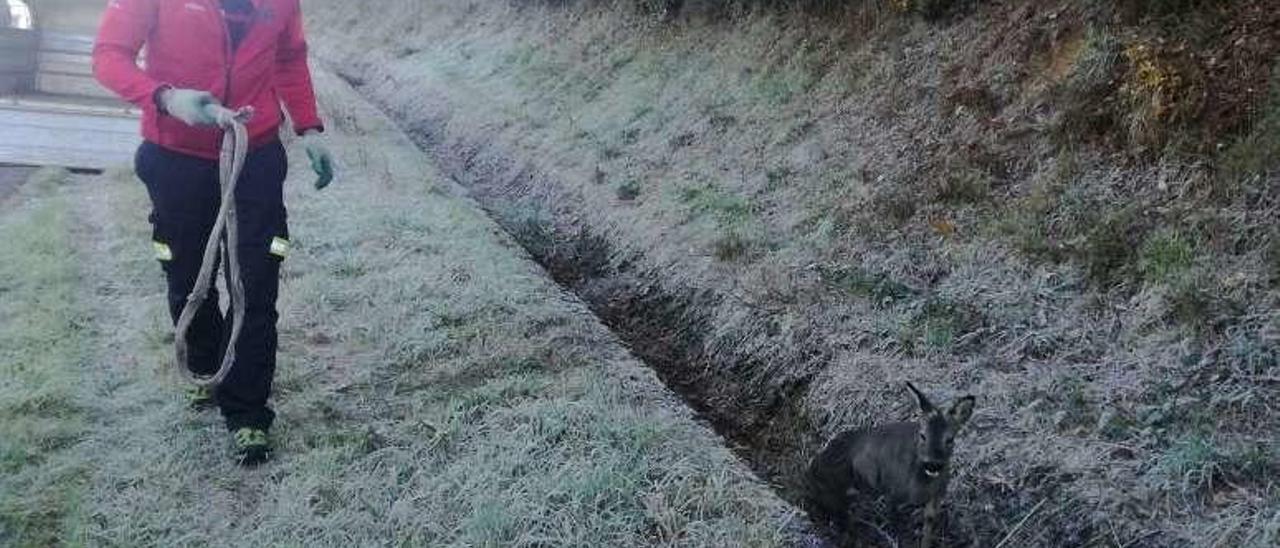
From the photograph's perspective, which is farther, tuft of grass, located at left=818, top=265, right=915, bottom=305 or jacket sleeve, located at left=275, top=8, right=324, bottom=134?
tuft of grass, located at left=818, top=265, right=915, bottom=305

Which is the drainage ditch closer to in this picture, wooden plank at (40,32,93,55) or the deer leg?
the deer leg

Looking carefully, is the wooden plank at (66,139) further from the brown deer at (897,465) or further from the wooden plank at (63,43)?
the brown deer at (897,465)

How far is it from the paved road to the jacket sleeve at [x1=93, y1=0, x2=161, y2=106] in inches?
212

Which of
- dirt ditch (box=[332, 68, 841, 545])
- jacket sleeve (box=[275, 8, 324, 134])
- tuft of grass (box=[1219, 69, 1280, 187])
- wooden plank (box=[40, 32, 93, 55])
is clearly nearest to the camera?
jacket sleeve (box=[275, 8, 324, 134])

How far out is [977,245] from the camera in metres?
5.46

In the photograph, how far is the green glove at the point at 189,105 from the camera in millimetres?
3850

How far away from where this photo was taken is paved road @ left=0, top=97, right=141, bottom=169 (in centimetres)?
882

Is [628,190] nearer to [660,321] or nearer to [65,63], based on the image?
[660,321]

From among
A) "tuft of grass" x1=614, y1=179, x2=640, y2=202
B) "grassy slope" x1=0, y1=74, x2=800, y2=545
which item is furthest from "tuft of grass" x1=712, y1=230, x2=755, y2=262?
"tuft of grass" x1=614, y1=179, x2=640, y2=202

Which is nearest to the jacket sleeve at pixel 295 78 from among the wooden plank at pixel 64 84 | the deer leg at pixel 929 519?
the deer leg at pixel 929 519

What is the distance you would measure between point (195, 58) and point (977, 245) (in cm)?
388

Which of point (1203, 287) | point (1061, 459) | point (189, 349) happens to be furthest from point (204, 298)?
point (1203, 287)

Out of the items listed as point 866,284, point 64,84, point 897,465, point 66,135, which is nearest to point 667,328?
point 866,284

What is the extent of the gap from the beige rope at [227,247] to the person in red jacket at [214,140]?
0.06 m
